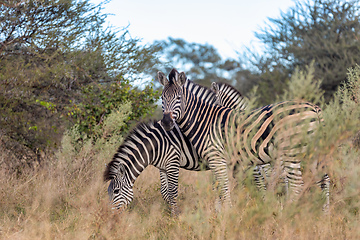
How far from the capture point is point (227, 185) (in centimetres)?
466

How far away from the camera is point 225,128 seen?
4.70 meters

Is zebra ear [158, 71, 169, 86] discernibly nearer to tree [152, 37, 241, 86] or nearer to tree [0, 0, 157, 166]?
tree [0, 0, 157, 166]

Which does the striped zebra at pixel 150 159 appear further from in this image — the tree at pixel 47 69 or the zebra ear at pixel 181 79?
the tree at pixel 47 69

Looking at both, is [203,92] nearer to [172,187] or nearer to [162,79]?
[162,79]

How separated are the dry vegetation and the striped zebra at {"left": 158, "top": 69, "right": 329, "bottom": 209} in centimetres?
41

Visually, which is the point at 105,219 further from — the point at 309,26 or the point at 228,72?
the point at 228,72

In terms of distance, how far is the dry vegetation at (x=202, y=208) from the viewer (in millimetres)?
3086

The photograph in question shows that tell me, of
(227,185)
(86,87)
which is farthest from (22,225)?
(86,87)

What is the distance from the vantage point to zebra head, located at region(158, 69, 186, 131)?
15.0ft

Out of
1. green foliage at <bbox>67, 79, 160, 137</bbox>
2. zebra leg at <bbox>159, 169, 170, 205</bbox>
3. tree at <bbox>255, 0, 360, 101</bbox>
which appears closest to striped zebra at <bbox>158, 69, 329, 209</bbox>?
zebra leg at <bbox>159, 169, 170, 205</bbox>

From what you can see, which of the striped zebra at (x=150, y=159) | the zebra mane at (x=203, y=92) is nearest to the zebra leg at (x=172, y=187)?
the striped zebra at (x=150, y=159)

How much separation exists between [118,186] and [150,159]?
66 cm

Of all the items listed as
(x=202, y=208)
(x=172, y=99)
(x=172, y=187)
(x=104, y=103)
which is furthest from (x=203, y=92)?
(x=104, y=103)

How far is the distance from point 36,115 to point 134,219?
522 cm
